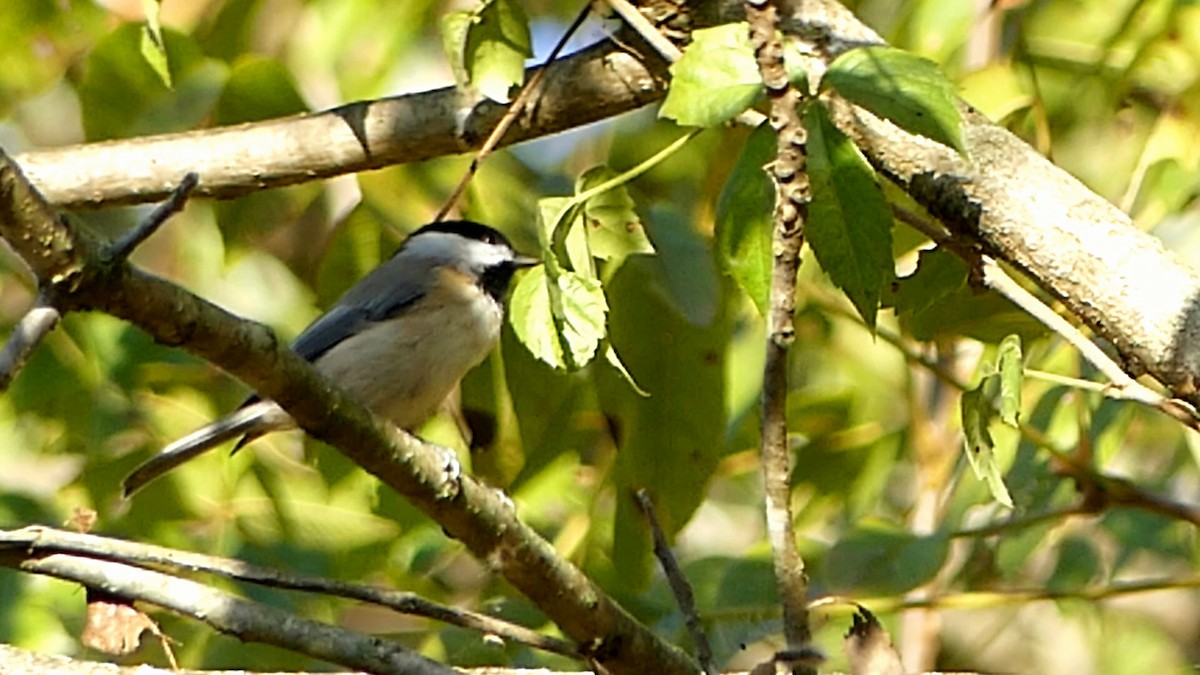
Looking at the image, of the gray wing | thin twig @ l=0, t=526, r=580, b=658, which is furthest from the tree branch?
the gray wing

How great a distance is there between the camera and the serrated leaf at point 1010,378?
64.1 inches

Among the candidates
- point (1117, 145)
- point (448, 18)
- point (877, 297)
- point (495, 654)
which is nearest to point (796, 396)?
point (1117, 145)

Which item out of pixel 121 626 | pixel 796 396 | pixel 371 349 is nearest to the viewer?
pixel 121 626

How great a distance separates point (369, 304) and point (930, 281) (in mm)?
1609

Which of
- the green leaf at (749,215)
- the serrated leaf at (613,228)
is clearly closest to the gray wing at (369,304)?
the serrated leaf at (613,228)

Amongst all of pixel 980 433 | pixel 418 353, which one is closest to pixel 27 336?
pixel 980 433

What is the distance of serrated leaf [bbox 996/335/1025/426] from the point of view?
5.34ft

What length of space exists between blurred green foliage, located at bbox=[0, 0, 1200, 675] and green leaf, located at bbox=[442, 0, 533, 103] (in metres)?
0.33

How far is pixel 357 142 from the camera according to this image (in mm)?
2373

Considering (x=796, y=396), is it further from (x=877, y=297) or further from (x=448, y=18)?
(x=877, y=297)

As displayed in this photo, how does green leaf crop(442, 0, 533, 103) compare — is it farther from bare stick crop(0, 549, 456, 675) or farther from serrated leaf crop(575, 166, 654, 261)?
bare stick crop(0, 549, 456, 675)

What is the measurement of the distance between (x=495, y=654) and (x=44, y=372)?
0.94 m

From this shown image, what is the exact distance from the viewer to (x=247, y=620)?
1.68m

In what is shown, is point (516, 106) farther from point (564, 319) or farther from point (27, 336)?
point (27, 336)
